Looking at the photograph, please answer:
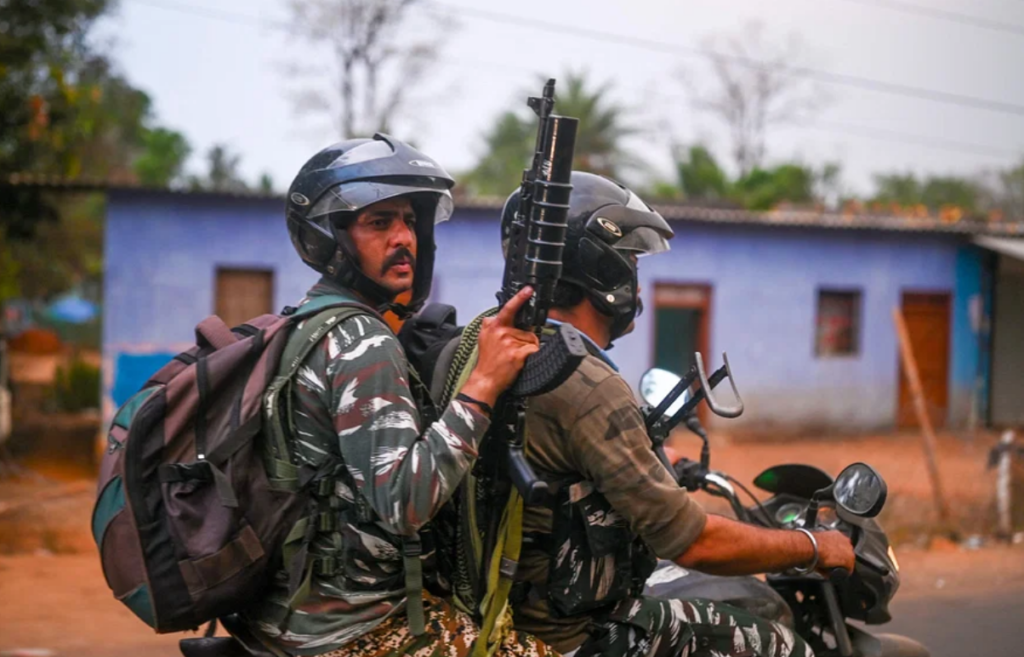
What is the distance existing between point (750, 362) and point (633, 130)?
Result: 14.1 m

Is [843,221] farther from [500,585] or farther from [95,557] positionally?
[500,585]

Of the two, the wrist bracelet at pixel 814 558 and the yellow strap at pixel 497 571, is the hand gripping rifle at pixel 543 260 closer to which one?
the yellow strap at pixel 497 571

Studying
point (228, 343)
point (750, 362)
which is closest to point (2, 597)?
point (228, 343)

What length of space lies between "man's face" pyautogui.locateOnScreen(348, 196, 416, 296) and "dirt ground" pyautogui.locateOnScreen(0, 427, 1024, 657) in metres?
3.42

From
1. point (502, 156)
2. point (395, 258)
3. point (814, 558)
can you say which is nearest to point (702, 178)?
point (502, 156)

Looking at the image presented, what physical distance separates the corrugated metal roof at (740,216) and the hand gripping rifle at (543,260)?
36.4 ft

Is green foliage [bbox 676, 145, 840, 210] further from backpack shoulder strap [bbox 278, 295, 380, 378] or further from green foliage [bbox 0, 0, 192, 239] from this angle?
backpack shoulder strap [bbox 278, 295, 380, 378]

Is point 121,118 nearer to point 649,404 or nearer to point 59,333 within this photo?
point 59,333

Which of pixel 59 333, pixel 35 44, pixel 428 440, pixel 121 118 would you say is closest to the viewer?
pixel 428 440

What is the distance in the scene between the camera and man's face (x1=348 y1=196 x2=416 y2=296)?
7.27 feet

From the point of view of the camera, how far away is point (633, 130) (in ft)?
93.0

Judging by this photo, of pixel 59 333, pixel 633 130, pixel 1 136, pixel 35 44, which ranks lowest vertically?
pixel 59 333

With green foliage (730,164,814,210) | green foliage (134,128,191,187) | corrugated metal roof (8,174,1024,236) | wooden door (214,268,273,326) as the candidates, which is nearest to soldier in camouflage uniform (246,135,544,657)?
corrugated metal roof (8,174,1024,236)

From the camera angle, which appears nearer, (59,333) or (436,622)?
(436,622)
